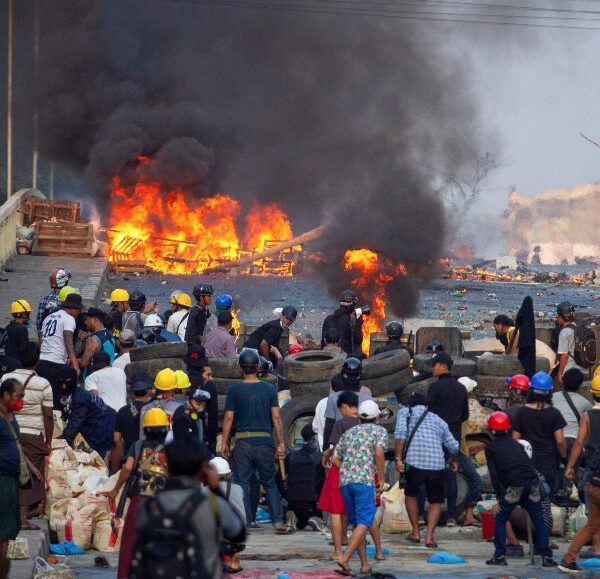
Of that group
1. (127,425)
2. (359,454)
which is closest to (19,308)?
(127,425)

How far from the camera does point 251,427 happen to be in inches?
426

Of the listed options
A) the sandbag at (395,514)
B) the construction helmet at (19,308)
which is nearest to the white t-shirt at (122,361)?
the construction helmet at (19,308)

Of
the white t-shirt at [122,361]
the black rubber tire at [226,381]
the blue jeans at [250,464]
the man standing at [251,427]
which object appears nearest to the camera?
the man standing at [251,427]

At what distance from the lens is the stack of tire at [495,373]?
15164mm

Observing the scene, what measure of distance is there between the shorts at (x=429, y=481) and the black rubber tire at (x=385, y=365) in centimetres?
410

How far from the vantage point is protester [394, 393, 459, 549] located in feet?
34.5

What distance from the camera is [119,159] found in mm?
76250

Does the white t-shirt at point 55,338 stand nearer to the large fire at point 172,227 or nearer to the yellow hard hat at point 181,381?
the yellow hard hat at point 181,381

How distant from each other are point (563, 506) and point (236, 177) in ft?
237

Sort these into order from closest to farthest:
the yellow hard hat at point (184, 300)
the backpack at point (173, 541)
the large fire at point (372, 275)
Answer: the backpack at point (173, 541) < the yellow hard hat at point (184, 300) < the large fire at point (372, 275)

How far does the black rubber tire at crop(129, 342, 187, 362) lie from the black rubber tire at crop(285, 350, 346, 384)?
1.16 m

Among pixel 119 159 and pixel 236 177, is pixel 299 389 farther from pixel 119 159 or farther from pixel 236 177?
pixel 236 177

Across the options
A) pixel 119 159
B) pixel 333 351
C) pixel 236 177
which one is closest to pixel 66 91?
pixel 119 159

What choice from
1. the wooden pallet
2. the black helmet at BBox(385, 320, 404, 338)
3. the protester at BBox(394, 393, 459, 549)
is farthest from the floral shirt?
the wooden pallet
